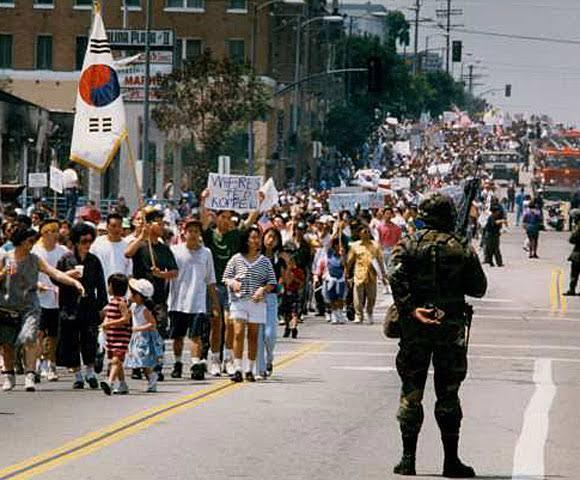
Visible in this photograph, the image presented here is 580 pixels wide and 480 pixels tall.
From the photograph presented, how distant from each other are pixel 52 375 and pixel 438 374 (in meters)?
9.24

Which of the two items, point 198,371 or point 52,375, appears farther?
point 52,375

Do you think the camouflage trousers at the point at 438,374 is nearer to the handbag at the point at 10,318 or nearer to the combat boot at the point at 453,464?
the combat boot at the point at 453,464

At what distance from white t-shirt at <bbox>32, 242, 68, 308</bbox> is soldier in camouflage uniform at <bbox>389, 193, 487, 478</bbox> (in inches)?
355

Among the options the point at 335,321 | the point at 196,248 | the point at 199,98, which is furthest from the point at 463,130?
the point at 196,248

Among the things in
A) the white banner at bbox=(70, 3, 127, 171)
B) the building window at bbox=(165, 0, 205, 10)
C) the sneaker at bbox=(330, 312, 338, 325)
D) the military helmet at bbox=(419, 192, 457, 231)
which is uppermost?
the building window at bbox=(165, 0, 205, 10)

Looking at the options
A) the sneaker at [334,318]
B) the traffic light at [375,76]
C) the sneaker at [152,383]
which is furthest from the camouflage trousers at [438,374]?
the traffic light at [375,76]

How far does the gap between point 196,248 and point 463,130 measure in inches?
6895

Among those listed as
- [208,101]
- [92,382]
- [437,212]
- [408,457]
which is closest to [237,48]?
[208,101]

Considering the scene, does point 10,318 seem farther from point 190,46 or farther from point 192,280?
point 190,46

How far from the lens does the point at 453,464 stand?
1354 centimetres

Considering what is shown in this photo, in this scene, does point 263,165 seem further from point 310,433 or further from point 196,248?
point 310,433

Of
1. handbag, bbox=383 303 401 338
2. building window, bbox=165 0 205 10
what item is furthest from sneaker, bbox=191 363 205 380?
building window, bbox=165 0 205 10

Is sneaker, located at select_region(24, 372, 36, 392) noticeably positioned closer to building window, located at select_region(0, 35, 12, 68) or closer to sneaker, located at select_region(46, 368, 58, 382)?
sneaker, located at select_region(46, 368, 58, 382)

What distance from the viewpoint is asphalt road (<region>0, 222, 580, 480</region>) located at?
14.1m
